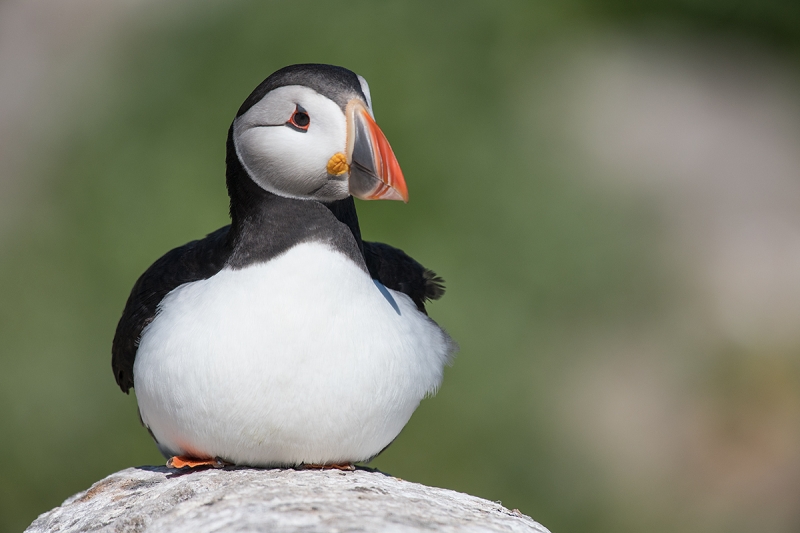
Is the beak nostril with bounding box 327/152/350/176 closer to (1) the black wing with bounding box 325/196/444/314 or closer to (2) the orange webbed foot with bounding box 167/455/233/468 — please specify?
(1) the black wing with bounding box 325/196/444/314

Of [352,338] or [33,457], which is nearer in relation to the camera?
[352,338]

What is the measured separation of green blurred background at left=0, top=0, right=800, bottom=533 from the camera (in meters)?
9.50

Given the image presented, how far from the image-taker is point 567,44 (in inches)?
482

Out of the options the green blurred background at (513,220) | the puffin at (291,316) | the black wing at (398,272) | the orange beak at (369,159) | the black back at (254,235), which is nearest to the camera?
the orange beak at (369,159)

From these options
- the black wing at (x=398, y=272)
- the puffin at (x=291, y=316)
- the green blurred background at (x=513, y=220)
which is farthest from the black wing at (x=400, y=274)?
the green blurred background at (x=513, y=220)

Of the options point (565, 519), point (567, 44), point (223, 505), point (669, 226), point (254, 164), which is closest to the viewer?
point (223, 505)

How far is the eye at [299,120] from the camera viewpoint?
157 inches

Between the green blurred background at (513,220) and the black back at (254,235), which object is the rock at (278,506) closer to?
the black back at (254,235)

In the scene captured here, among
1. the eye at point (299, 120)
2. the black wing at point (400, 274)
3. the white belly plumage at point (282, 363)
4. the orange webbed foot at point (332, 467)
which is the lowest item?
the orange webbed foot at point (332, 467)

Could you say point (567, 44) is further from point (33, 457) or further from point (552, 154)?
point (33, 457)

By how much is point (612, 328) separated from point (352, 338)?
21.7ft

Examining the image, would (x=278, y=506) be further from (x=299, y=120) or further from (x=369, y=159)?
(x=299, y=120)

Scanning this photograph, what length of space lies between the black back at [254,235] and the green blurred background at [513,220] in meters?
5.00

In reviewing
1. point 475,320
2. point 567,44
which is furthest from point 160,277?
point 567,44
